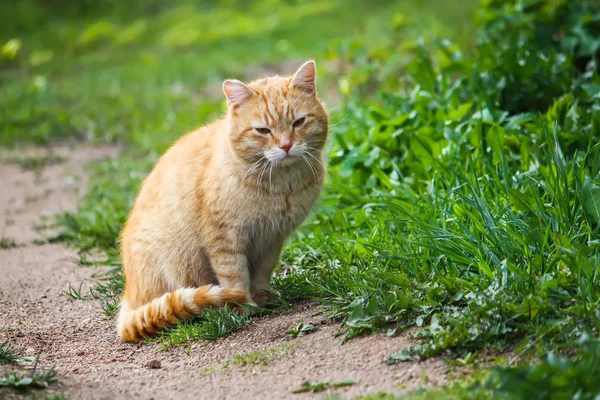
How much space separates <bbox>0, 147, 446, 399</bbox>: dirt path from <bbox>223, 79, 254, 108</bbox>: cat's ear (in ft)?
3.73

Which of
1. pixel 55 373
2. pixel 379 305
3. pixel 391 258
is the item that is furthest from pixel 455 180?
pixel 55 373

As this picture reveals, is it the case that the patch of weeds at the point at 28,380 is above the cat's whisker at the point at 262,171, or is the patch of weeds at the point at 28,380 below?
below

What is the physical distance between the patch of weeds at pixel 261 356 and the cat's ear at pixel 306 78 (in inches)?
56.6

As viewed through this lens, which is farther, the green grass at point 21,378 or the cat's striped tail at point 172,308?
the cat's striped tail at point 172,308

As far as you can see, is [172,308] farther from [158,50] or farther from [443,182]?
[158,50]

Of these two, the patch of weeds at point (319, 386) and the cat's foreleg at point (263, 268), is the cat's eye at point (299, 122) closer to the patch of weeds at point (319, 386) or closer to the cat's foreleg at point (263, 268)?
the cat's foreleg at point (263, 268)

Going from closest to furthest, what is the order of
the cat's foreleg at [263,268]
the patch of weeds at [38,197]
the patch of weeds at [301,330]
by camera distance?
the patch of weeds at [301,330] → the cat's foreleg at [263,268] → the patch of weeds at [38,197]

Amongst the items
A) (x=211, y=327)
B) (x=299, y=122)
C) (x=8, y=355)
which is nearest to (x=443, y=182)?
(x=299, y=122)

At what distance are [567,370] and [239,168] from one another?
6.72ft

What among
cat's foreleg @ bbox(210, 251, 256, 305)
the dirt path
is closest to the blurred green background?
the dirt path

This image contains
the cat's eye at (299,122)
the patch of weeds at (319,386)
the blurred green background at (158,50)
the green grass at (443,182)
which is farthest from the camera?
the blurred green background at (158,50)

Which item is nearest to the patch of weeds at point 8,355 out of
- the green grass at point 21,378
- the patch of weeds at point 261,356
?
the green grass at point 21,378

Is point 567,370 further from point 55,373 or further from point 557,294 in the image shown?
point 55,373

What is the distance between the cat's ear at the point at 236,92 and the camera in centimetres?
416
